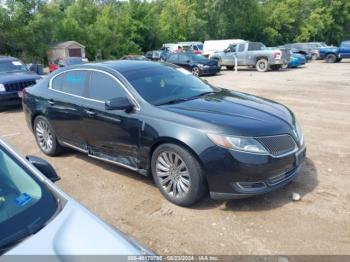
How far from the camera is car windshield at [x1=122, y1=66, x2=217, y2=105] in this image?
4.79 m

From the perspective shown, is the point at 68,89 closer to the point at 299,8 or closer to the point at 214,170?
the point at 214,170

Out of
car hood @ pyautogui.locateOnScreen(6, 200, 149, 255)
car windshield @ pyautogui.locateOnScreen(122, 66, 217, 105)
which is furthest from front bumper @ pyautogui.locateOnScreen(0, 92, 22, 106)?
car hood @ pyautogui.locateOnScreen(6, 200, 149, 255)

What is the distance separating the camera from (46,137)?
6.26 meters

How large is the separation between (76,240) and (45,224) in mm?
232

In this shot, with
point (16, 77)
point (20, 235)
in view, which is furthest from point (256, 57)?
point (20, 235)

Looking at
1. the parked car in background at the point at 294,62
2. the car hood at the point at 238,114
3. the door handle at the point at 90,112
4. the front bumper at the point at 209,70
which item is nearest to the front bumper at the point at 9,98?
the door handle at the point at 90,112

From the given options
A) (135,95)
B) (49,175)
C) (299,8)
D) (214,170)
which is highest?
(299,8)

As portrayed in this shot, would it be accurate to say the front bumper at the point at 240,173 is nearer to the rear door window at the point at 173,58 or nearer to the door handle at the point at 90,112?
the door handle at the point at 90,112

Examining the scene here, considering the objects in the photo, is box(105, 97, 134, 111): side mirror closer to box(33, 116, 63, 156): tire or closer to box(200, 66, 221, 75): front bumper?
box(33, 116, 63, 156): tire

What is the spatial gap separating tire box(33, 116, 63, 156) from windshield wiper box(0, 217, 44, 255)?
13.4 feet

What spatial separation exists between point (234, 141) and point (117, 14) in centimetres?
4504

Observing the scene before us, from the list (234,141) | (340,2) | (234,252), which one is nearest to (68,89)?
(234,141)

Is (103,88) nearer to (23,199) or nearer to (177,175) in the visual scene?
(177,175)

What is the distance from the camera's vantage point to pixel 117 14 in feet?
151
